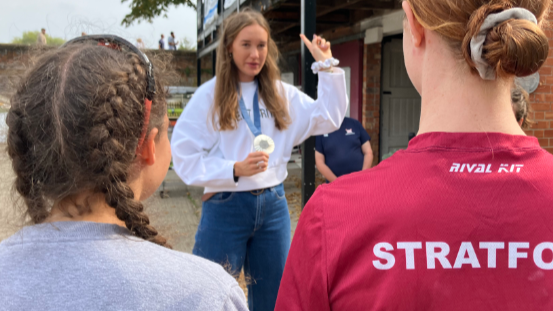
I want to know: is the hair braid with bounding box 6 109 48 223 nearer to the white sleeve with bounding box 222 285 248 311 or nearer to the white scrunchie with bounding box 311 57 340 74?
the white sleeve with bounding box 222 285 248 311

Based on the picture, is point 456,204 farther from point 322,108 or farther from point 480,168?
point 322,108

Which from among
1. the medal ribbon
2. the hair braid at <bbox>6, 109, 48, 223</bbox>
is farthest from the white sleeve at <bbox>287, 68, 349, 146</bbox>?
the hair braid at <bbox>6, 109, 48, 223</bbox>

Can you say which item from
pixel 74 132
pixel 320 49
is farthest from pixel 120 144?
pixel 320 49

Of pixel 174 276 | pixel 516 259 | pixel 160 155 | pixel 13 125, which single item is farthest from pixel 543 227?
pixel 13 125

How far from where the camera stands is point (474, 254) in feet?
2.65

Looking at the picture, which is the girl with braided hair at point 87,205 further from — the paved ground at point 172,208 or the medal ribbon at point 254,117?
the medal ribbon at point 254,117

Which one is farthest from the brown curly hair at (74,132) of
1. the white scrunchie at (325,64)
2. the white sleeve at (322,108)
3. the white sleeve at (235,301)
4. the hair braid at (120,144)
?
the white scrunchie at (325,64)

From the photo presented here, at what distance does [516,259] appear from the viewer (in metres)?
0.81

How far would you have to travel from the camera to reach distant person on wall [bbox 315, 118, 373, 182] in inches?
189

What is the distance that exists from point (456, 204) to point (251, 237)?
1.69 metres

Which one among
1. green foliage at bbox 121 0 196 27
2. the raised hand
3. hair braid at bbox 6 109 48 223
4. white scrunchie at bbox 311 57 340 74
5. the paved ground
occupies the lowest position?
the paved ground

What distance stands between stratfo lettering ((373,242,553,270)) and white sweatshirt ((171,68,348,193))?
1.49 metres

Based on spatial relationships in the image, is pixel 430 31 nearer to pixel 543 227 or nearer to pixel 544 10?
pixel 544 10

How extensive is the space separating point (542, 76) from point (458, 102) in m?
4.12
